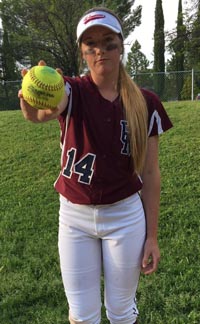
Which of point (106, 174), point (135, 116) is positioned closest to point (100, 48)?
point (135, 116)

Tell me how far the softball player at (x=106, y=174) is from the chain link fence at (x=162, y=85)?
18.0 m

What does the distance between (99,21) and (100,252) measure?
1247 mm

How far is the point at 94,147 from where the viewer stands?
223 centimetres

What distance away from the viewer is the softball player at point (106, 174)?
2.22m

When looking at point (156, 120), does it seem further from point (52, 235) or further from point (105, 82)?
point (52, 235)

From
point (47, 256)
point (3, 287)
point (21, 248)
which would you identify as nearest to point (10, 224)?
point (21, 248)

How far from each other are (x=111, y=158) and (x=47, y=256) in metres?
2.30

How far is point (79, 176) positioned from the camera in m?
2.27

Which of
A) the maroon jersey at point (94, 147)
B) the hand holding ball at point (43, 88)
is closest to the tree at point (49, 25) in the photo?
the maroon jersey at point (94, 147)

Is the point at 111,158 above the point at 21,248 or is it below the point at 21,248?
above

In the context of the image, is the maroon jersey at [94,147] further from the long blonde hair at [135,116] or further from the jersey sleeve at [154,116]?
the jersey sleeve at [154,116]

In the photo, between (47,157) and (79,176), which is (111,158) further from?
(47,157)

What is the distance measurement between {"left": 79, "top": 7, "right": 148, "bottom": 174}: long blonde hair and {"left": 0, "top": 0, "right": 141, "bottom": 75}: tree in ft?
95.6

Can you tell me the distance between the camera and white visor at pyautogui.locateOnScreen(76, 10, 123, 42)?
7.10ft
